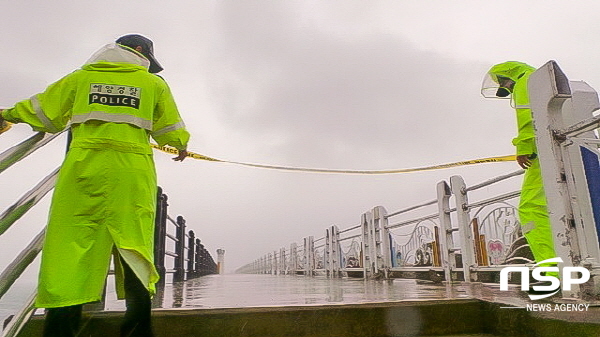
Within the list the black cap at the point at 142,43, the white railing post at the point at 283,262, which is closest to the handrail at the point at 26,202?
the black cap at the point at 142,43

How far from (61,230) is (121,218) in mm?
228

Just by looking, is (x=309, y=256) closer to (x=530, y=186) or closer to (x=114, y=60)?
(x=530, y=186)

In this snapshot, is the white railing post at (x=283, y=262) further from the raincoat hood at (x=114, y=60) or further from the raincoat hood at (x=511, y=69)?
the raincoat hood at (x=114, y=60)

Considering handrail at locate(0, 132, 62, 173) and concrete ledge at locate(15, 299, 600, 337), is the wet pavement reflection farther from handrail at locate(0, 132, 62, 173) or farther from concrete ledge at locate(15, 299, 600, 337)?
handrail at locate(0, 132, 62, 173)

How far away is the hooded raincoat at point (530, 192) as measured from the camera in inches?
113

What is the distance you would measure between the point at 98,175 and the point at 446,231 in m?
4.25

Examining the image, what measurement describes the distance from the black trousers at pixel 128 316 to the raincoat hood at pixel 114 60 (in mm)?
901

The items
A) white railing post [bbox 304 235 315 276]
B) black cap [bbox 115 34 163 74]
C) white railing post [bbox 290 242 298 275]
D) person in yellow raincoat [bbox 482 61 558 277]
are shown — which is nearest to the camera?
black cap [bbox 115 34 163 74]

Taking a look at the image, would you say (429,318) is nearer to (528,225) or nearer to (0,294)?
(528,225)

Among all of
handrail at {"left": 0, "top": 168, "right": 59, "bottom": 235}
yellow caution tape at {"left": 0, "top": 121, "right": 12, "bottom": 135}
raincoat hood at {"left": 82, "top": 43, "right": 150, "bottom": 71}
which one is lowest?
handrail at {"left": 0, "top": 168, "right": 59, "bottom": 235}

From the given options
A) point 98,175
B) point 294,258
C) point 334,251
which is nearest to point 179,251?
point 334,251

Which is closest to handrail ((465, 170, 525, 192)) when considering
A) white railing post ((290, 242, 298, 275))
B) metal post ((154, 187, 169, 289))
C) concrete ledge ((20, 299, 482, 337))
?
concrete ledge ((20, 299, 482, 337))

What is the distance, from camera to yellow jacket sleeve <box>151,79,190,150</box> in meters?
2.08

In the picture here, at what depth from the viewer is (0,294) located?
1562 mm
